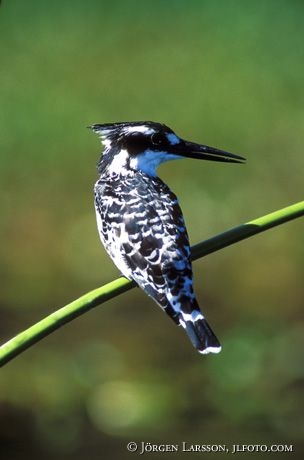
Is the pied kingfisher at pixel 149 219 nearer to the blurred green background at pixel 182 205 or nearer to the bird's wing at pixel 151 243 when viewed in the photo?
the bird's wing at pixel 151 243

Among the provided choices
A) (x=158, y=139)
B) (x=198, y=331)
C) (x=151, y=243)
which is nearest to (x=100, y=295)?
(x=198, y=331)

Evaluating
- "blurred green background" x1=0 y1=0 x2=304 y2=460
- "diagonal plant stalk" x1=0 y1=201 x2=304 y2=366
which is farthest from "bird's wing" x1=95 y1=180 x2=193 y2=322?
"blurred green background" x1=0 y1=0 x2=304 y2=460

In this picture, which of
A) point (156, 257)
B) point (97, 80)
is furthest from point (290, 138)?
point (156, 257)

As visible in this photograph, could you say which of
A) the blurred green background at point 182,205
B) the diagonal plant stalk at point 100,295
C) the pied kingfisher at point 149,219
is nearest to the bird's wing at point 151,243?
the pied kingfisher at point 149,219

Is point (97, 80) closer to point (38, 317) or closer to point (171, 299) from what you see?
point (38, 317)

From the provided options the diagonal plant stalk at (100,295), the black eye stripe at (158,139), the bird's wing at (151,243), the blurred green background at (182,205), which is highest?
the blurred green background at (182,205)

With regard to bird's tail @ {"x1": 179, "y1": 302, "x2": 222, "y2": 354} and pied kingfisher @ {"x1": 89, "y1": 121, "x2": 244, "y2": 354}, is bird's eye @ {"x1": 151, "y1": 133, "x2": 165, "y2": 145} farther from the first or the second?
bird's tail @ {"x1": 179, "y1": 302, "x2": 222, "y2": 354}
